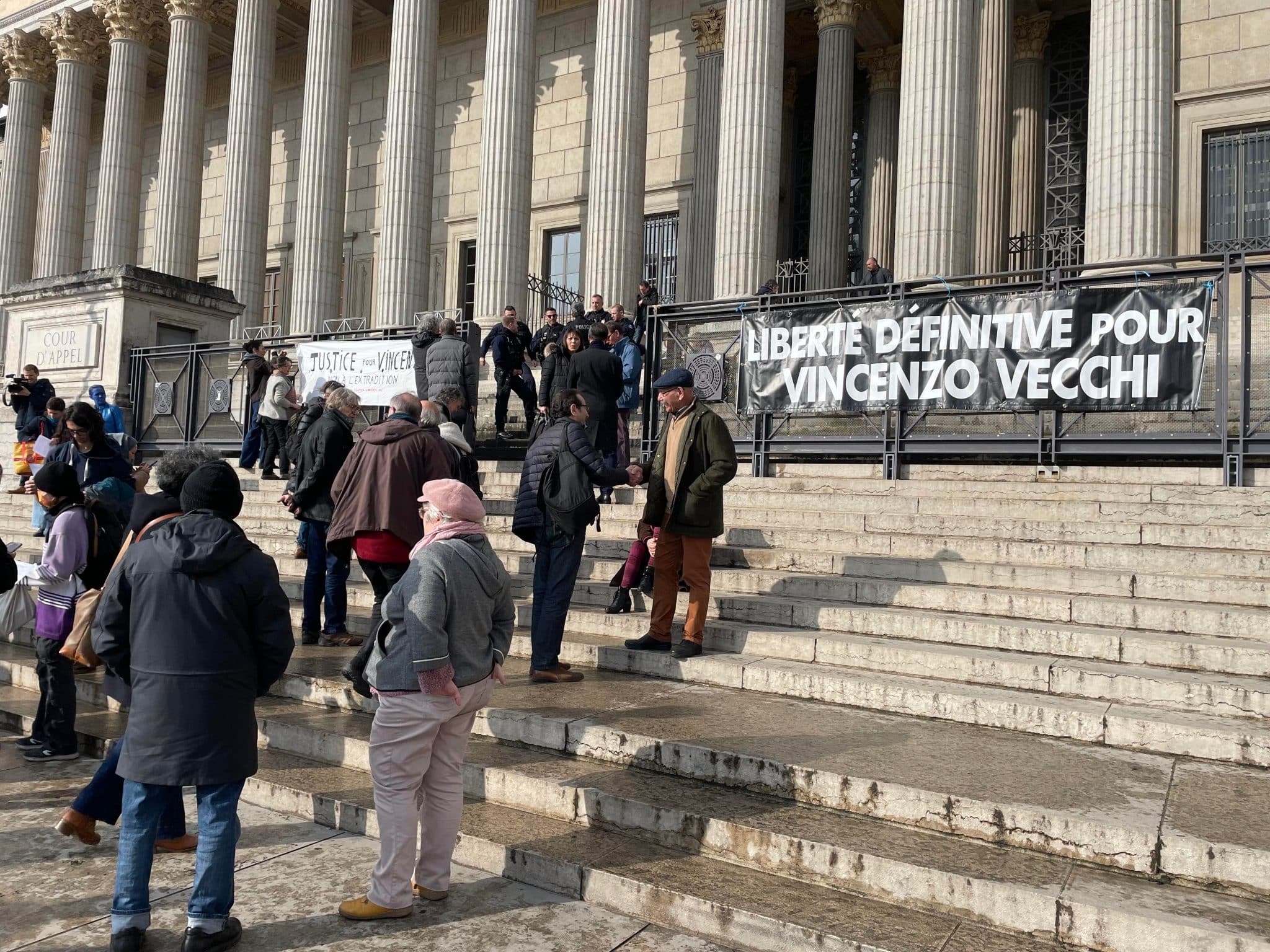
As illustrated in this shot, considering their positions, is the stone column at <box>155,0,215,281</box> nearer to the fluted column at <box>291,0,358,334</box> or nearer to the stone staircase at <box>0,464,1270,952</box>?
the fluted column at <box>291,0,358,334</box>

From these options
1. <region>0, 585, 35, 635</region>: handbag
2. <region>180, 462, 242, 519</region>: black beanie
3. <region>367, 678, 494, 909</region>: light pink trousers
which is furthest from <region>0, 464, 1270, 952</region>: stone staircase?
<region>180, 462, 242, 519</region>: black beanie

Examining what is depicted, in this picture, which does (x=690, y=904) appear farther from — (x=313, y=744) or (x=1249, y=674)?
(x=1249, y=674)

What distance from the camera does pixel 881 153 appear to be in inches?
806

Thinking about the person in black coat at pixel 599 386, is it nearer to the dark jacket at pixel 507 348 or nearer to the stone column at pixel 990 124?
the dark jacket at pixel 507 348

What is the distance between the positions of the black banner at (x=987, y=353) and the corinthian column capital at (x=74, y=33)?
23.5 meters

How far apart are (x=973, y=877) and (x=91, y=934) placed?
10.1 feet

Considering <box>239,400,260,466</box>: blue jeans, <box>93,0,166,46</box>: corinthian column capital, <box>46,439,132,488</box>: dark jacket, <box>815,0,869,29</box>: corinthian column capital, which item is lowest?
<box>46,439,132,488</box>: dark jacket

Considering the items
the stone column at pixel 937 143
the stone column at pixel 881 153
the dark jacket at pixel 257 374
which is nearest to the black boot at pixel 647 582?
the dark jacket at pixel 257 374

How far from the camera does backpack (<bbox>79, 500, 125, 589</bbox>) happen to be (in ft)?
18.2

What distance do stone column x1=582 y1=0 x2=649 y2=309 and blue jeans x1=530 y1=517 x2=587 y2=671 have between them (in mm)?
11738

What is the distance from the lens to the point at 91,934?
3.57 metres

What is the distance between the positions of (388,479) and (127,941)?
2880 mm

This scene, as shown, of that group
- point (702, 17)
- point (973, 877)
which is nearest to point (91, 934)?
point (973, 877)

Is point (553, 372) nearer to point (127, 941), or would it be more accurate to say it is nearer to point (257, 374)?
point (257, 374)
